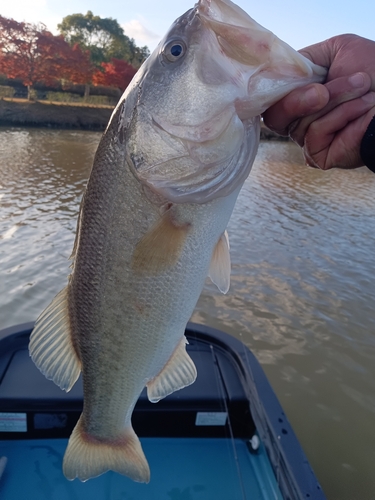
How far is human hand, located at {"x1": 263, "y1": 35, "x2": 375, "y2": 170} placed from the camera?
5.00 feet

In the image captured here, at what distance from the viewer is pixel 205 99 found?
1.47 m

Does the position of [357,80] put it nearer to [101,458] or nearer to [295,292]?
[101,458]

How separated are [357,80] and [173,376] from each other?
143 cm

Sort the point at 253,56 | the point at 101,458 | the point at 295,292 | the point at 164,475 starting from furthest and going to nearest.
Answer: the point at 295,292
the point at 164,475
the point at 101,458
the point at 253,56

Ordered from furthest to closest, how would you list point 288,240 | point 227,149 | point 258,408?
point 288,240 → point 258,408 → point 227,149

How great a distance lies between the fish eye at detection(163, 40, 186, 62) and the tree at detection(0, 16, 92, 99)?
34277mm

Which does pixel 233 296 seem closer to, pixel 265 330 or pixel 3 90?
pixel 265 330

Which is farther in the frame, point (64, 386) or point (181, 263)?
point (64, 386)

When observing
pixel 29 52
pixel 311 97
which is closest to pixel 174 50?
pixel 311 97

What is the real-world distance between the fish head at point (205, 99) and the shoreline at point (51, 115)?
2567 centimetres

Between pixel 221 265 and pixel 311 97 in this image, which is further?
pixel 221 265

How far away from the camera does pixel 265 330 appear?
5930 mm

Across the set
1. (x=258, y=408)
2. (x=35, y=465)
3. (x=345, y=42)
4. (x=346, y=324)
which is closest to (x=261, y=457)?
(x=258, y=408)

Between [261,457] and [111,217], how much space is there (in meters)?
2.19
